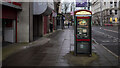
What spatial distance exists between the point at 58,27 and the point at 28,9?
22862 mm

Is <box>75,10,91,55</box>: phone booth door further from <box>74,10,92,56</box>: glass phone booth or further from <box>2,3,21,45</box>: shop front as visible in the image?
<box>2,3,21,45</box>: shop front

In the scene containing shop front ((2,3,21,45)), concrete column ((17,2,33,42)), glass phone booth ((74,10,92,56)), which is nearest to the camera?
glass phone booth ((74,10,92,56))

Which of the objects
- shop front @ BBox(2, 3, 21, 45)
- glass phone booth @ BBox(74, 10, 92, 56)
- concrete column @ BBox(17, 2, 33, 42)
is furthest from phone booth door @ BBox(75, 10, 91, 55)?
shop front @ BBox(2, 3, 21, 45)

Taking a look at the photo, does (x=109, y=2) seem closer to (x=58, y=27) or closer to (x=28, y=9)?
(x=58, y=27)

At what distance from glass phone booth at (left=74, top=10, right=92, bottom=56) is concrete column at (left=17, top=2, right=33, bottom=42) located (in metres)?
6.09

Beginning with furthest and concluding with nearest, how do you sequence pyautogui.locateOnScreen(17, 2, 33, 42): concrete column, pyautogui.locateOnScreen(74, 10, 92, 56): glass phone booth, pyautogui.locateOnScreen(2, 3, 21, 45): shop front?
pyautogui.locateOnScreen(17, 2, 33, 42): concrete column
pyautogui.locateOnScreen(2, 3, 21, 45): shop front
pyautogui.locateOnScreen(74, 10, 92, 56): glass phone booth

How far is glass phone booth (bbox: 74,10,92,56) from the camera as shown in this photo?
7.87 m

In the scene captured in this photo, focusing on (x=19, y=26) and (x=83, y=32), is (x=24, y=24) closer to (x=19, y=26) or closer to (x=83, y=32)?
(x=19, y=26)

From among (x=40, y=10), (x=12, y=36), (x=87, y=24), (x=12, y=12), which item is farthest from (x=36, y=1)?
(x=87, y=24)

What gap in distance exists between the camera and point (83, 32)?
804 cm

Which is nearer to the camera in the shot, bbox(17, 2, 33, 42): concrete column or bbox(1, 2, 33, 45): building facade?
bbox(1, 2, 33, 45): building facade

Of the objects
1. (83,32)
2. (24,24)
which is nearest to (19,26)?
(24,24)

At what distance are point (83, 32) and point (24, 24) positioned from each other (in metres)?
6.58

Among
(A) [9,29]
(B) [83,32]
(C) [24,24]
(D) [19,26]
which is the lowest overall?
(B) [83,32]
